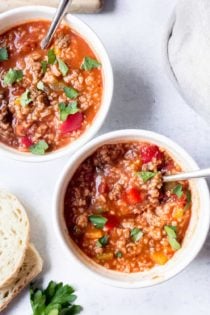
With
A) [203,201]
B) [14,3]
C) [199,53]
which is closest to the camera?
[199,53]

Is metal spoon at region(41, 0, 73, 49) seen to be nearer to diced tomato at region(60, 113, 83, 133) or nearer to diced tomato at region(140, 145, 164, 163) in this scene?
diced tomato at region(60, 113, 83, 133)

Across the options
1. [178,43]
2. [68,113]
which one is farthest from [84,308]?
[178,43]

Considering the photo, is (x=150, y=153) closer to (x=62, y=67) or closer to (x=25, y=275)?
(x=62, y=67)

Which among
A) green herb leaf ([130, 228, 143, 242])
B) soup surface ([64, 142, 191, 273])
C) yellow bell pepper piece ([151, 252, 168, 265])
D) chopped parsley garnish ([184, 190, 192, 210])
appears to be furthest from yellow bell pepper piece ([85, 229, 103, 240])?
chopped parsley garnish ([184, 190, 192, 210])

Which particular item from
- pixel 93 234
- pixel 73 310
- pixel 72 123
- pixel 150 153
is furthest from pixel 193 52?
pixel 73 310

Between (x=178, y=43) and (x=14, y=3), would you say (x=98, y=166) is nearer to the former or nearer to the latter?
(x=178, y=43)

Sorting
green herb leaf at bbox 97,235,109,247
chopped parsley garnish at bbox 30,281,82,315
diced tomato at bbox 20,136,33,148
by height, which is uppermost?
diced tomato at bbox 20,136,33,148
